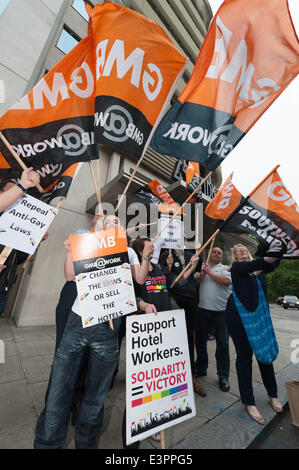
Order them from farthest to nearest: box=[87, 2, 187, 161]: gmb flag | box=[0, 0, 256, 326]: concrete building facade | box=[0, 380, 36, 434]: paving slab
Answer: box=[0, 0, 256, 326]: concrete building facade < box=[87, 2, 187, 161]: gmb flag < box=[0, 380, 36, 434]: paving slab

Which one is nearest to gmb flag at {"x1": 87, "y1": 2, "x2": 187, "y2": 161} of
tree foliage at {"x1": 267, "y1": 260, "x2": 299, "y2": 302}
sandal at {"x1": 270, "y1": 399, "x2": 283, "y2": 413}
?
sandal at {"x1": 270, "y1": 399, "x2": 283, "y2": 413}

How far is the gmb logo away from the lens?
6.93 feet

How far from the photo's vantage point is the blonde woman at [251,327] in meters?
2.52

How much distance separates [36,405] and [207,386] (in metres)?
2.44

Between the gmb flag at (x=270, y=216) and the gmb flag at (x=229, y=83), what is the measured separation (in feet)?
2.63

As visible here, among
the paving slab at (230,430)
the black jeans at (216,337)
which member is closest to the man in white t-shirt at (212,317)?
the black jeans at (216,337)

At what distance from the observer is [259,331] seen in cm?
258

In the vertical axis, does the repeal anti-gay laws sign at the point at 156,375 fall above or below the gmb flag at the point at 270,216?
below

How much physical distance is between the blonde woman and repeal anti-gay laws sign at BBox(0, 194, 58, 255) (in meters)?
2.53

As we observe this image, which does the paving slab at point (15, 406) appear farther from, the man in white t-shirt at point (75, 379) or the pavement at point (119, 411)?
the man in white t-shirt at point (75, 379)

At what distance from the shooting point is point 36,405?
2.39m

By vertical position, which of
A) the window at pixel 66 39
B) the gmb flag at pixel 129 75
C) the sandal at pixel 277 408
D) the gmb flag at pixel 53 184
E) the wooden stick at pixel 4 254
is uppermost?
the window at pixel 66 39

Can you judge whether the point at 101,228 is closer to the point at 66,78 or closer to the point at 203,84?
the point at 66,78

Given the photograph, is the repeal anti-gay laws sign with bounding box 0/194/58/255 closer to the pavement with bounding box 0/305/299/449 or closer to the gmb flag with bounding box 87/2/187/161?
the gmb flag with bounding box 87/2/187/161
